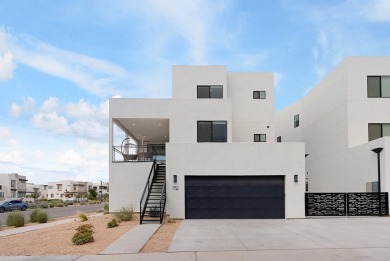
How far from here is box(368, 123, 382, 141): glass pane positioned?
21059mm

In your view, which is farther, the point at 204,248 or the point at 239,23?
the point at 239,23

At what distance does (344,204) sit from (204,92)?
10.4 metres

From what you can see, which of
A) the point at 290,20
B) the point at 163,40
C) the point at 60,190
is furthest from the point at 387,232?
the point at 60,190

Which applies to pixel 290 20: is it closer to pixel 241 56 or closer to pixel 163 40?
pixel 241 56

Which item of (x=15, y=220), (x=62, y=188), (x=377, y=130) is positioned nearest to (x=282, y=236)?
(x=15, y=220)

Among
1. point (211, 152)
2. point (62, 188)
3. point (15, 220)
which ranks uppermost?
point (211, 152)

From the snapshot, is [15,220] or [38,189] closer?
[15,220]

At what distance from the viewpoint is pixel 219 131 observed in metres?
20.5

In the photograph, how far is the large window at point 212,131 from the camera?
20.5 meters

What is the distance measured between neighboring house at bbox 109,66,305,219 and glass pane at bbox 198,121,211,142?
0.19 feet

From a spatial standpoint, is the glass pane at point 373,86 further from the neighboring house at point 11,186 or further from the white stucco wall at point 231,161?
the neighboring house at point 11,186

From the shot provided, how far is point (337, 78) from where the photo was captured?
2309cm

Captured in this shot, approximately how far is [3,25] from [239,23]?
414 inches

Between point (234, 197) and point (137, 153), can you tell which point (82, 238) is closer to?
point (234, 197)
